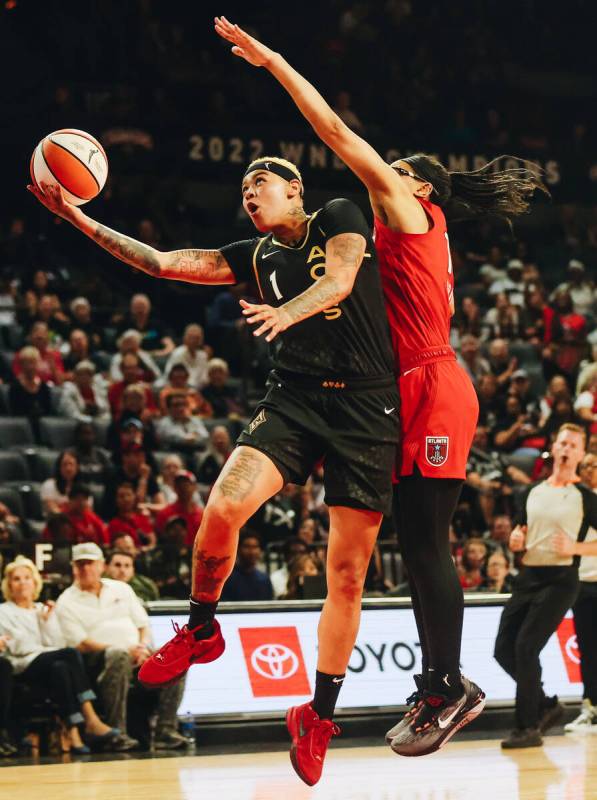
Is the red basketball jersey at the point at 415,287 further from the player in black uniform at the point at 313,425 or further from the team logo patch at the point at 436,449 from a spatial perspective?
the team logo patch at the point at 436,449

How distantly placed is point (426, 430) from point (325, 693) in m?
1.25

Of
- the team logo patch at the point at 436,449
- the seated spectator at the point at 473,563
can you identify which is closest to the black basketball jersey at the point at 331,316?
the team logo patch at the point at 436,449

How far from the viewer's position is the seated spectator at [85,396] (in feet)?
45.4

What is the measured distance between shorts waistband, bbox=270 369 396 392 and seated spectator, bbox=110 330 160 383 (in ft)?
29.4

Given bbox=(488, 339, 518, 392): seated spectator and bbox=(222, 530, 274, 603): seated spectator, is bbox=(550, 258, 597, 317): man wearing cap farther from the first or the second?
bbox=(222, 530, 274, 603): seated spectator

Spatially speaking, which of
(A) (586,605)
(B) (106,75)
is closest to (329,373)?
(A) (586,605)

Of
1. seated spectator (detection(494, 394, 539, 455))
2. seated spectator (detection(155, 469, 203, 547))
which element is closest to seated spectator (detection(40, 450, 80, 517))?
seated spectator (detection(155, 469, 203, 547))

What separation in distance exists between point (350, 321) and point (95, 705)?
Answer: 5084mm

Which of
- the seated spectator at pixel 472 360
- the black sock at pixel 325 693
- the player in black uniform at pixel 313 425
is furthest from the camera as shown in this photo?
the seated spectator at pixel 472 360

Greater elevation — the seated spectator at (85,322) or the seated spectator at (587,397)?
the seated spectator at (85,322)

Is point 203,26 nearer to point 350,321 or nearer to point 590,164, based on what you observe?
point 590,164

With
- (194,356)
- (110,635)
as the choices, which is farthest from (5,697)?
(194,356)

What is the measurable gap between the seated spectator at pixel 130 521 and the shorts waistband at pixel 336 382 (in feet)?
20.9

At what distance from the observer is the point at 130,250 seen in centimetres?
591
